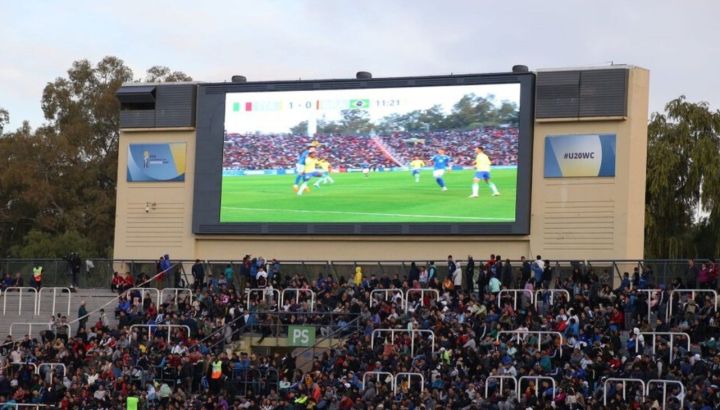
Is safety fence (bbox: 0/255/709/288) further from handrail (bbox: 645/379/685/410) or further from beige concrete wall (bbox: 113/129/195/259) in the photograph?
handrail (bbox: 645/379/685/410)

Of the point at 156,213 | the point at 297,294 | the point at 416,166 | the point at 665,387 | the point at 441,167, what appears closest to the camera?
the point at 665,387

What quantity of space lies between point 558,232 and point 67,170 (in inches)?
1349

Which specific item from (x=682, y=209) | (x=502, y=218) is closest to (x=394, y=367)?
(x=502, y=218)

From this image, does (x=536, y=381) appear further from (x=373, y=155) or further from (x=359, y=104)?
(x=359, y=104)

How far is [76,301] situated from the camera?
44250 mm

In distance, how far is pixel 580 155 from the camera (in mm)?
40625

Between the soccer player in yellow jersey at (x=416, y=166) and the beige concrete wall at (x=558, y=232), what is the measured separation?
66.9 inches

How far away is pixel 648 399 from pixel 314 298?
12.2 meters

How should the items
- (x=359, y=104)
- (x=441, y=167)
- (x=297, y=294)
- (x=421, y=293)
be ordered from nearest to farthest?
(x=421, y=293)
(x=297, y=294)
(x=441, y=167)
(x=359, y=104)

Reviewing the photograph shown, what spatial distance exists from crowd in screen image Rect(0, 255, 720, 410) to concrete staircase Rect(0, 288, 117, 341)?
78cm

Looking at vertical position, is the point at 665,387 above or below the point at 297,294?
below

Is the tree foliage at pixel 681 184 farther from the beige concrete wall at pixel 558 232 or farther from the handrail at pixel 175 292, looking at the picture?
the handrail at pixel 175 292

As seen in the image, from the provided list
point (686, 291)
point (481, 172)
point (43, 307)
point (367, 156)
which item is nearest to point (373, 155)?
point (367, 156)

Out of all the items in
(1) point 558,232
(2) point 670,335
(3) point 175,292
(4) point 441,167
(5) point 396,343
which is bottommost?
(5) point 396,343
